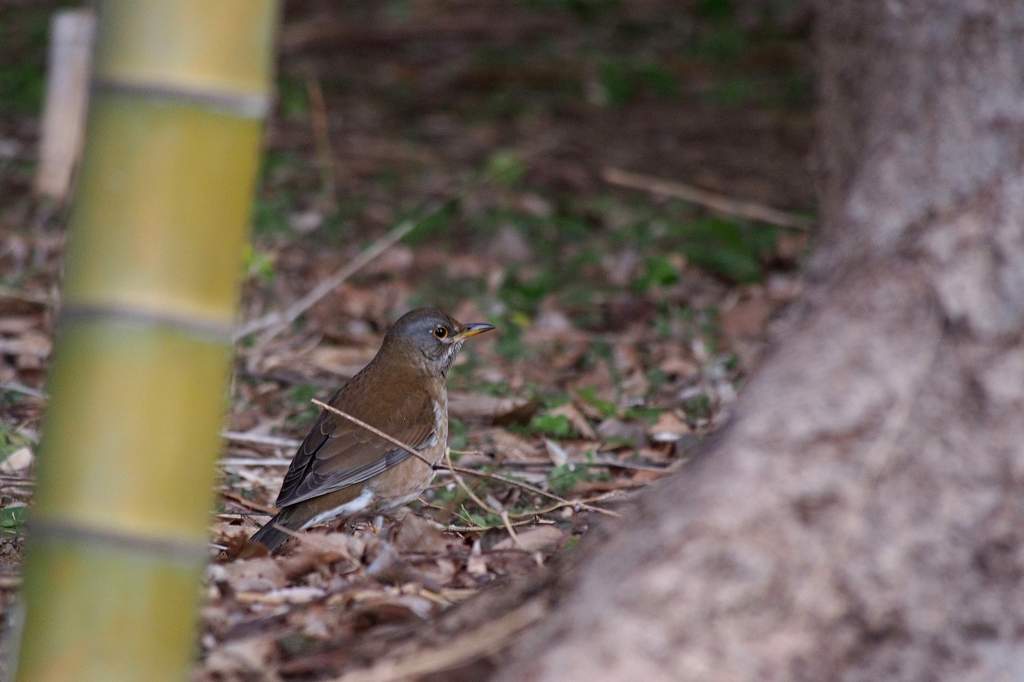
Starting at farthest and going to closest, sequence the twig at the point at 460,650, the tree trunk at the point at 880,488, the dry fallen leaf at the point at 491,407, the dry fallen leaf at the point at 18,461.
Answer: the dry fallen leaf at the point at 491,407, the dry fallen leaf at the point at 18,461, the twig at the point at 460,650, the tree trunk at the point at 880,488

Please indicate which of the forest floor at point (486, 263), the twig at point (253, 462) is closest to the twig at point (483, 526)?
the forest floor at point (486, 263)

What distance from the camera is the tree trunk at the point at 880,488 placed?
9.23ft

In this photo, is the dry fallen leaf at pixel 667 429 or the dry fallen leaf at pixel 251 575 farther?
the dry fallen leaf at pixel 667 429

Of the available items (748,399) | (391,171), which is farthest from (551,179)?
(748,399)

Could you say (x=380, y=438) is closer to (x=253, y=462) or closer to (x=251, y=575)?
(x=253, y=462)

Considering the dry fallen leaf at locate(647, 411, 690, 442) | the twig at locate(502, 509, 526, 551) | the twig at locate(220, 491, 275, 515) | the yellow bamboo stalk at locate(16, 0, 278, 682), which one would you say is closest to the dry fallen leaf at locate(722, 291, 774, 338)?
the dry fallen leaf at locate(647, 411, 690, 442)

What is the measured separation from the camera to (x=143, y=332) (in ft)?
8.89

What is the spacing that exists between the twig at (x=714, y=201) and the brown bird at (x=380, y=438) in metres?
2.31

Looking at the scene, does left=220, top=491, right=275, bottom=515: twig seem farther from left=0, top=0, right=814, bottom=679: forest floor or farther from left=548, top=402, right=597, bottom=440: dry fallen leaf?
left=548, top=402, right=597, bottom=440: dry fallen leaf

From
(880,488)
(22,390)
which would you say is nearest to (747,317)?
(22,390)

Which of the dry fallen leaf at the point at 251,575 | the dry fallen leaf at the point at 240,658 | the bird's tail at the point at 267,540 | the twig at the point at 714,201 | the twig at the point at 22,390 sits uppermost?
the twig at the point at 714,201

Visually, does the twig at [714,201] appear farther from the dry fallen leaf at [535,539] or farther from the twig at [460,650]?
the twig at [460,650]

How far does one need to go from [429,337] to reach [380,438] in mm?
966

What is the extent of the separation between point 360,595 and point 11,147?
8069 millimetres
